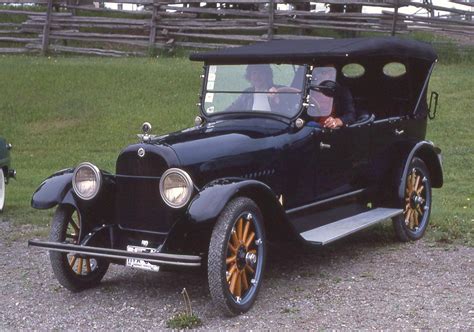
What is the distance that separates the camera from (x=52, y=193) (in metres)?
6.71

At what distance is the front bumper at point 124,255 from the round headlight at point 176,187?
429 millimetres

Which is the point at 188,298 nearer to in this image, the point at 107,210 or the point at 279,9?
the point at 107,210

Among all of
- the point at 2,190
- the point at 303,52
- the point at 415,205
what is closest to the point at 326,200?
the point at 303,52

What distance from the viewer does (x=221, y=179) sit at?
631cm

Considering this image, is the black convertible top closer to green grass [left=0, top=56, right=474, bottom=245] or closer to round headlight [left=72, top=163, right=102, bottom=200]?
round headlight [left=72, top=163, right=102, bottom=200]

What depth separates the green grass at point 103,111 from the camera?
12.7 meters

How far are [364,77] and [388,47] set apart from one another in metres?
0.70

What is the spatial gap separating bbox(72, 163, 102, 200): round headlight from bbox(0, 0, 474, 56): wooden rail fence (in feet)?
49.6

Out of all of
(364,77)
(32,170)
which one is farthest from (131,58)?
(364,77)

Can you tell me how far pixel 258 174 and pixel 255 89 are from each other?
97cm

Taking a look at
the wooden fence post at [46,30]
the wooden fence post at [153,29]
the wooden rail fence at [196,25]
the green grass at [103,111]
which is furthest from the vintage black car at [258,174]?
the wooden fence post at [46,30]

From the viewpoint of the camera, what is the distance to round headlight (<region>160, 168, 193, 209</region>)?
6.09 metres

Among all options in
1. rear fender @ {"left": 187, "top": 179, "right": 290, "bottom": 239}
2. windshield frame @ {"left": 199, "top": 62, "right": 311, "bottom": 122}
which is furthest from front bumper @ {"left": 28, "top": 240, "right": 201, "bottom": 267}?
windshield frame @ {"left": 199, "top": 62, "right": 311, "bottom": 122}

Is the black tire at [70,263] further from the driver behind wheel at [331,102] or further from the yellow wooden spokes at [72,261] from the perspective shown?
the driver behind wheel at [331,102]
